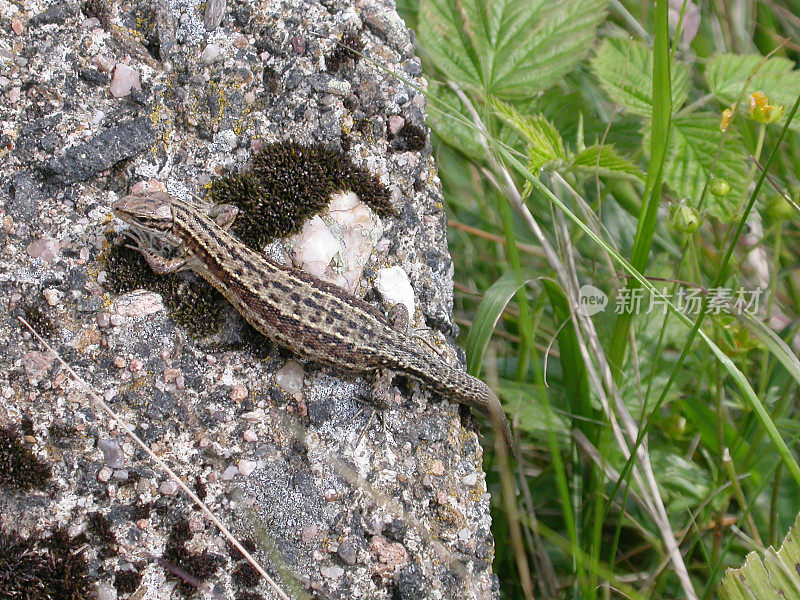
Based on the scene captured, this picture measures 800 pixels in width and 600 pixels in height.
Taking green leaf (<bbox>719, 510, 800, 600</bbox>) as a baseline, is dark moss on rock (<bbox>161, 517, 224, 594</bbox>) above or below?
below

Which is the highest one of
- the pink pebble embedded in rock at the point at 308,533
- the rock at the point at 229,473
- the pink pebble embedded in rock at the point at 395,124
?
the pink pebble embedded in rock at the point at 395,124

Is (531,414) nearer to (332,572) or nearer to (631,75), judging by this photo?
(332,572)

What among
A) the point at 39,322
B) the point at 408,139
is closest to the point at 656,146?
the point at 408,139

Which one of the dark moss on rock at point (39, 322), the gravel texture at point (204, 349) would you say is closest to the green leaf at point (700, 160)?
the gravel texture at point (204, 349)

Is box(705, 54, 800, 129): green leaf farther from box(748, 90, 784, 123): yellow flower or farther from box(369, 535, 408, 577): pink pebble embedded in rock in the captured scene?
box(369, 535, 408, 577): pink pebble embedded in rock

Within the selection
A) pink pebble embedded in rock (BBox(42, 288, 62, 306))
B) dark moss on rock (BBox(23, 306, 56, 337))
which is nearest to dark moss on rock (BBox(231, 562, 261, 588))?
dark moss on rock (BBox(23, 306, 56, 337))

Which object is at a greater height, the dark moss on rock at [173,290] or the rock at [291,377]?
the dark moss on rock at [173,290]

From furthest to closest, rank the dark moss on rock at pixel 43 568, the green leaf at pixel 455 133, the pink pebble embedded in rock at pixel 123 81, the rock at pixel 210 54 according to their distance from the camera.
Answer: the green leaf at pixel 455 133 → the rock at pixel 210 54 → the pink pebble embedded in rock at pixel 123 81 → the dark moss on rock at pixel 43 568

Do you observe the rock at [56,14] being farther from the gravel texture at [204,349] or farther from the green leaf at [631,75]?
the green leaf at [631,75]

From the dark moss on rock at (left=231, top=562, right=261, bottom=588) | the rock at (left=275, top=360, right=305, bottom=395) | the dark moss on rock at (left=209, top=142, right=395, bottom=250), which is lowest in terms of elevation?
the dark moss on rock at (left=231, top=562, right=261, bottom=588)

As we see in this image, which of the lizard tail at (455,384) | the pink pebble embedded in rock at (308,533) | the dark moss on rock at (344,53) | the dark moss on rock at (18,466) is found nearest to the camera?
the dark moss on rock at (18,466)
